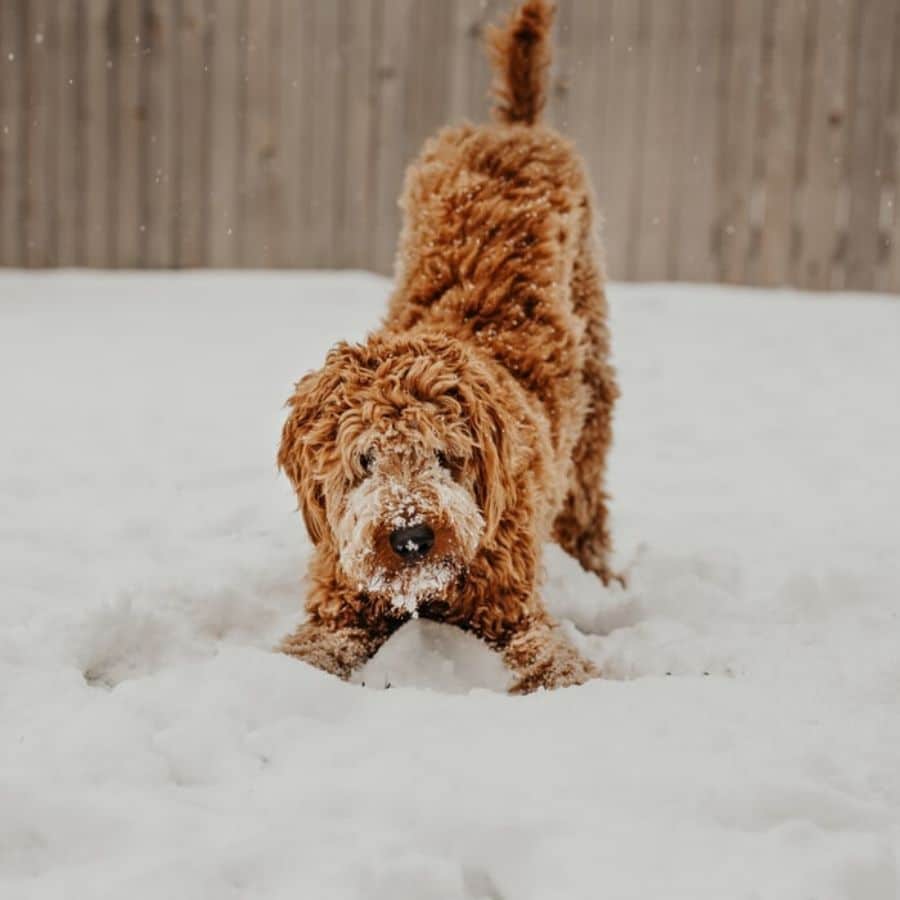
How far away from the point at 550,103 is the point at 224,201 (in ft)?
8.35

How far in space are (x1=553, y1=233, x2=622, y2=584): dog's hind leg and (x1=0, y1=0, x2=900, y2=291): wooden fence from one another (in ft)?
15.2

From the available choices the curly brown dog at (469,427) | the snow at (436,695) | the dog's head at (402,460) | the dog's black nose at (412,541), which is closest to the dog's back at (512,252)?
the curly brown dog at (469,427)

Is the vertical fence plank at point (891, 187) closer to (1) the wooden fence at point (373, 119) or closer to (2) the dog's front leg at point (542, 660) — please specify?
(1) the wooden fence at point (373, 119)

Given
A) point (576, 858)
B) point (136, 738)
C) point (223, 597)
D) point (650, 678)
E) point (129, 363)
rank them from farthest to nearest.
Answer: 1. point (129, 363)
2. point (223, 597)
3. point (650, 678)
4. point (136, 738)
5. point (576, 858)

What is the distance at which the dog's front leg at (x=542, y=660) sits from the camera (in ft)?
9.37

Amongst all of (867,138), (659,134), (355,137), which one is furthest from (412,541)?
(867,138)

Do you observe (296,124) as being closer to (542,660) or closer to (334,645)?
(334,645)

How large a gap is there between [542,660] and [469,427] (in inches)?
24.9

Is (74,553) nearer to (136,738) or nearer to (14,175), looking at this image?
(136,738)

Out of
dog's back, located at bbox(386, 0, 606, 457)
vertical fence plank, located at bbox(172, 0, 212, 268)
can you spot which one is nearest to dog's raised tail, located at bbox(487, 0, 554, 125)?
dog's back, located at bbox(386, 0, 606, 457)

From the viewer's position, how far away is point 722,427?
570cm

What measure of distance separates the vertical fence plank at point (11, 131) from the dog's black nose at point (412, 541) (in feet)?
21.7

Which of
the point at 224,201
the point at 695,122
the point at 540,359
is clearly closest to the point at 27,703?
the point at 540,359

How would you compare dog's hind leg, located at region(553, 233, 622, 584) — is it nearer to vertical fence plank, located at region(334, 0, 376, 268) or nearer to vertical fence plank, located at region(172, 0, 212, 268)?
vertical fence plank, located at region(334, 0, 376, 268)
